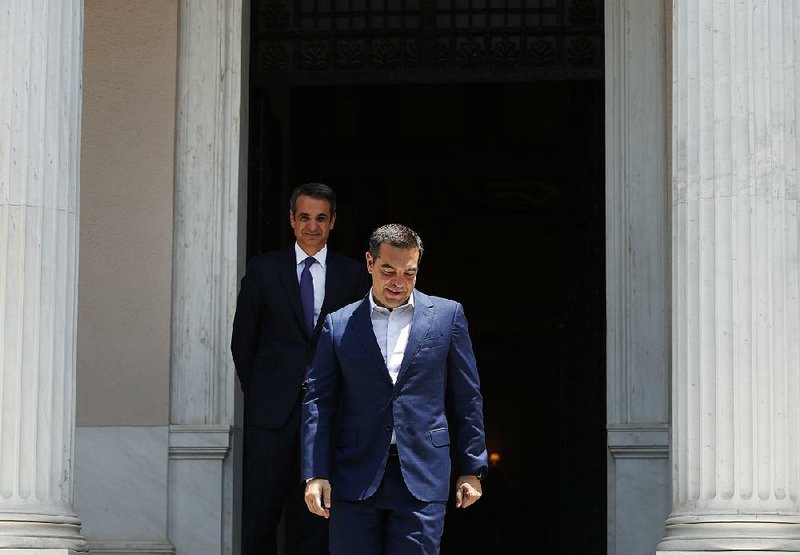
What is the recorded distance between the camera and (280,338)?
10266 mm

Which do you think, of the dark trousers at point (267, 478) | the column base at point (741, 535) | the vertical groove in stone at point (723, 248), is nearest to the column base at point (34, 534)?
the dark trousers at point (267, 478)

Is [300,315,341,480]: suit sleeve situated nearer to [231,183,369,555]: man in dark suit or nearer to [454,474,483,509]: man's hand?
[454,474,483,509]: man's hand

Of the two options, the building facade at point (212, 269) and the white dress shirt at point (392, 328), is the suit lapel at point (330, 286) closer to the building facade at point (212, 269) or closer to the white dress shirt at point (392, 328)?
the building facade at point (212, 269)

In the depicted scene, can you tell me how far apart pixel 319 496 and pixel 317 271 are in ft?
8.60

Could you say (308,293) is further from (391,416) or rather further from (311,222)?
(391,416)

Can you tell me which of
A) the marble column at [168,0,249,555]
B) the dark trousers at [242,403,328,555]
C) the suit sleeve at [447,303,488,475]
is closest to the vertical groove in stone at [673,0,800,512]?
the suit sleeve at [447,303,488,475]

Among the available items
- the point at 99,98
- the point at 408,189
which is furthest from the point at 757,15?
the point at 408,189

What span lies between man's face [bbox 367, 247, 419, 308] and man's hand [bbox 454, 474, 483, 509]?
843mm

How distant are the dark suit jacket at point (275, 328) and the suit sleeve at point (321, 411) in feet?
6.58

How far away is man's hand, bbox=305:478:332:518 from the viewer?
25.9 ft

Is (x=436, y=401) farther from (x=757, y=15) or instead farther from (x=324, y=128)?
(x=324, y=128)

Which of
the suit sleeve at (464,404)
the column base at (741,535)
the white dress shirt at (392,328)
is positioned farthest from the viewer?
the column base at (741,535)

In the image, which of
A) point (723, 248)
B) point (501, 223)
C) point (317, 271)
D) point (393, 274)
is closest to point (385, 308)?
point (393, 274)

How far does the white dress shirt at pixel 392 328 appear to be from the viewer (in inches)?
320
